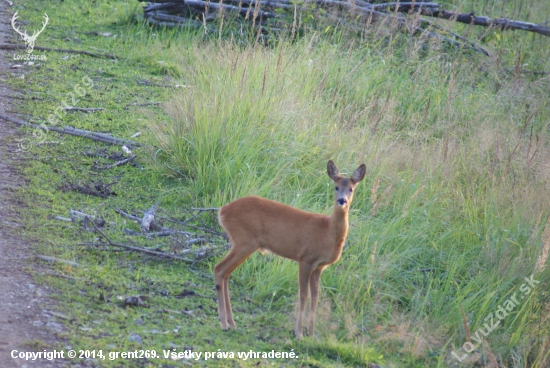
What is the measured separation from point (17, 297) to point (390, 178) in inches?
145

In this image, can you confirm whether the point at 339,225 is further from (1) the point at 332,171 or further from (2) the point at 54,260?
(2) the point at 54,260

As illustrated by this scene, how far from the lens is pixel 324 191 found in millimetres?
6680

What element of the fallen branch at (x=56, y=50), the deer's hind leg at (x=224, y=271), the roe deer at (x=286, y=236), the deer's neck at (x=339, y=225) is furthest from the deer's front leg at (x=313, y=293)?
the fallen branch at (x=56, y=50)

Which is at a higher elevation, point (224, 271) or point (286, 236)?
point (286, 236)

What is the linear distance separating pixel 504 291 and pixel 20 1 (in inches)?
404

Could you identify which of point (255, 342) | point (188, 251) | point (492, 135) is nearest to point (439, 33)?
point (492, 135)

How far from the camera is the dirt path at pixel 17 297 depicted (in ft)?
12.7

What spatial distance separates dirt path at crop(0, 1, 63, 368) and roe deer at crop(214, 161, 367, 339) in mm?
1078

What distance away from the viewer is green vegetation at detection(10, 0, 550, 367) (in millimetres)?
4883

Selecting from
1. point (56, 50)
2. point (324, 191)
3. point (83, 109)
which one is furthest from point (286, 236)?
point (56, 50)

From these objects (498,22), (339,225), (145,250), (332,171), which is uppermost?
(498,22)

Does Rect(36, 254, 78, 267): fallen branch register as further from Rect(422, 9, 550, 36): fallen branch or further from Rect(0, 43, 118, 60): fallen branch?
Rect(422, 9, 550, 36): fallen branch

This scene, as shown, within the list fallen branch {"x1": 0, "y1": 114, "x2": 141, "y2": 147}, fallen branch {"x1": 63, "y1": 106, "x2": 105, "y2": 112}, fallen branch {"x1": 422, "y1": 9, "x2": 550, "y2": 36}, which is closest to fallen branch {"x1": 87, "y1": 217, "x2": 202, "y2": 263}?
fallen branch {"x1": 0, "y1": 114, "x2": 141, "y2": 147}

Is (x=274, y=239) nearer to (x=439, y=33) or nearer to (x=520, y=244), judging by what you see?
(x=520, y=244)
